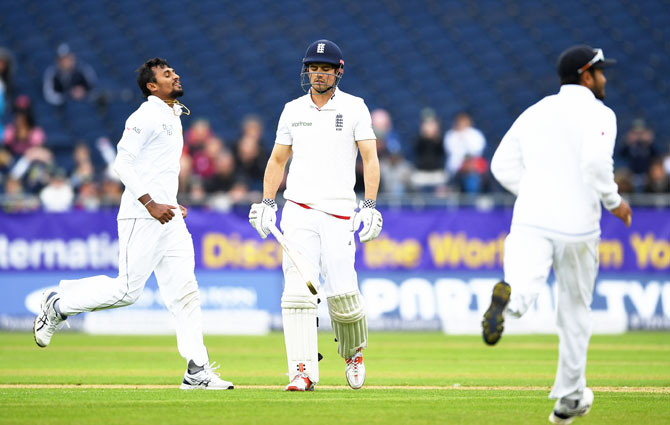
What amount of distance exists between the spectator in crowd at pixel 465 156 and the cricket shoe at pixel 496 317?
12.9 m

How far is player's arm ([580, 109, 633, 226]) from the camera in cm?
690

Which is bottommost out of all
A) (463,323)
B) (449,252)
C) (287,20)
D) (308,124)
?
(463,323)

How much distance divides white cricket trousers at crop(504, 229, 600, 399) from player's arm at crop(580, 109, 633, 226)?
34 cm

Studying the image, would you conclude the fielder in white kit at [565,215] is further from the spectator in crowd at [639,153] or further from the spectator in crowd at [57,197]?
the spectator in crowd at [639,153]

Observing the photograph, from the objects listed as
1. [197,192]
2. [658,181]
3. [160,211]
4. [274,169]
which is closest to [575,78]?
[274,169]

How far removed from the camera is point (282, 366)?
40.5ft

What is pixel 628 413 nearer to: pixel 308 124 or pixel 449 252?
pixel 308 124

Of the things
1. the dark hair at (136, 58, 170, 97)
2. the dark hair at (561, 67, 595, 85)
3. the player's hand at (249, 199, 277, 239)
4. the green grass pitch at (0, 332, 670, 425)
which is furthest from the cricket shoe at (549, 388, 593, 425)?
the dark hair at (136, 58, 170, 97)

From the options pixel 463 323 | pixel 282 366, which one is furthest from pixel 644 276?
pixel 282 366

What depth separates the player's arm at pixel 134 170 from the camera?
9.05 metres

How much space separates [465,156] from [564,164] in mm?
13071

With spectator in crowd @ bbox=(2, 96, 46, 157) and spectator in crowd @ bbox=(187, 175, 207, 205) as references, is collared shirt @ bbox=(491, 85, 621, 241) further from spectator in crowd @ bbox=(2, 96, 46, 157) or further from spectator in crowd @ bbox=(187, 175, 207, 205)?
spectator in crowd @ bbox=(2, 96, 46, 157)

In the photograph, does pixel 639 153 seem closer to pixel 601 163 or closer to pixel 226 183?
pixel 226 183

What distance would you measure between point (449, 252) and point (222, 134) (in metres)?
7.15
